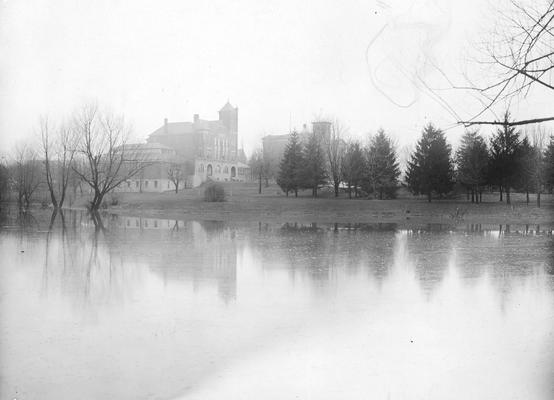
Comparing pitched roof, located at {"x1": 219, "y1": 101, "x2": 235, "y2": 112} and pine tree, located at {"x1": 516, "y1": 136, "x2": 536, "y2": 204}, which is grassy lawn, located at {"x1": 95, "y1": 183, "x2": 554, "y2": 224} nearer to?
pine tree, located at {"x1": 516, "y1": 136, "x2": 536, "y2": 204}

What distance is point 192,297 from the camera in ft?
31.8

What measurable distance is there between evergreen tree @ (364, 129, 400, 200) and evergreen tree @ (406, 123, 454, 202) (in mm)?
1846

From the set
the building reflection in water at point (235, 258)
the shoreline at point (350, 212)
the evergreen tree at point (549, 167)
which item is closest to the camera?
the building reflection in water at point (235, 258)

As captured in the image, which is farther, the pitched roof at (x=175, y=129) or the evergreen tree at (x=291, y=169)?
the pitched roof at (x=175, y=129)

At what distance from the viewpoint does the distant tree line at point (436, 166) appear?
4519 centimetres

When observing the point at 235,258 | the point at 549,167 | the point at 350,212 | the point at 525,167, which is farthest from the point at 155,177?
the point at 235,258

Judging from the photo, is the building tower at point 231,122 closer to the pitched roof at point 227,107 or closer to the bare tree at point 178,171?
the pitched roof at point 227,107

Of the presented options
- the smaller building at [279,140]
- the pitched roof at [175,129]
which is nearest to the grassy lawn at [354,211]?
the smaller building at [279,140]

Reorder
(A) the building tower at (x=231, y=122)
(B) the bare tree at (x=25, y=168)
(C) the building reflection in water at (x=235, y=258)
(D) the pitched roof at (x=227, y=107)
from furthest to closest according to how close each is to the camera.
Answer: (D) the pitched roof at (x=227, y=107)
(A) the building tower at (x=231, y=122)
(B) the bare tree at (x=25, y=168)
(C) the building reflection in water at (x=235, y=258)

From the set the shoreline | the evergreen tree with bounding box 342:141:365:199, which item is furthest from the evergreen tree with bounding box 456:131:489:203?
the evergreen tree with bounding box 342:141:365:199

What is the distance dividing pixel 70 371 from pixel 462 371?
4.37 metres

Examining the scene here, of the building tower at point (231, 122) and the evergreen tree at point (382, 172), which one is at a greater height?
the building tower at point (231, 122)

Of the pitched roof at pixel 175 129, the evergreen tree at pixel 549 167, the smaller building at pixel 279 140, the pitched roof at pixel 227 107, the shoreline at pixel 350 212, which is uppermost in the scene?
the pitched roof at pixel 227 107

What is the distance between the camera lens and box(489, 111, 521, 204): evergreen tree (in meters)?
45.4
